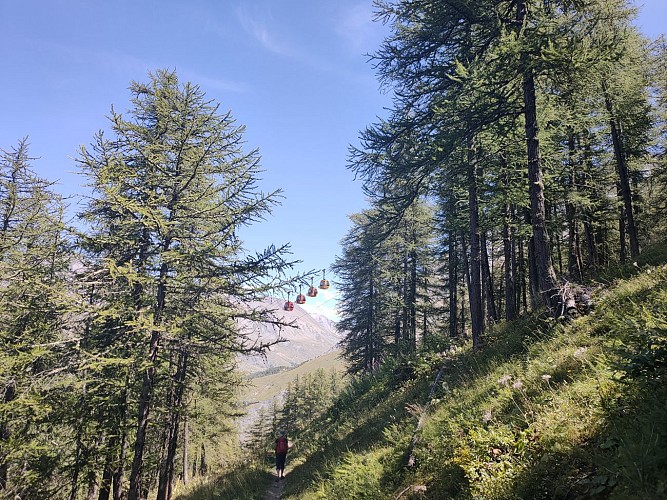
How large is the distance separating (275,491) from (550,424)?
1080cm

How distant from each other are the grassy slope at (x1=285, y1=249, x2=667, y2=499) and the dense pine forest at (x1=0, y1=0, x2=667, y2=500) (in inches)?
1.2

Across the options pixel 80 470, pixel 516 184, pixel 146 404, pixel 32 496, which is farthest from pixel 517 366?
pixel 32 496

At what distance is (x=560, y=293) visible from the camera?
7723mm

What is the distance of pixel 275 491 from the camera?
37.9 ft

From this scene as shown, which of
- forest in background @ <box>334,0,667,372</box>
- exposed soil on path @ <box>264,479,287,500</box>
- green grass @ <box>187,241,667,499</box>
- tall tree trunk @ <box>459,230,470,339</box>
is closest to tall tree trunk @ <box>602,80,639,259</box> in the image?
forest in background @ <box>334,0,667,372</box>

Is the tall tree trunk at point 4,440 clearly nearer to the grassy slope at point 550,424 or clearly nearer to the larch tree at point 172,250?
the larch tree at point 172,250

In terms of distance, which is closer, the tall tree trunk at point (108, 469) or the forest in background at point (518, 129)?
the forest in background at point (518, 129)

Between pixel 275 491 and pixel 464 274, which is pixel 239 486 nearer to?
pixel 275 491

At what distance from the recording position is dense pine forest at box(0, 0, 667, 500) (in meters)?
4.10

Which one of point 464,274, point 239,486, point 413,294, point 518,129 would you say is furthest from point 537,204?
point 464,274

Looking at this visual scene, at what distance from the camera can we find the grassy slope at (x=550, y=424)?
9.37 ft

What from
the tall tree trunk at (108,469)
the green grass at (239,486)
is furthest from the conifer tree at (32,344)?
the green grass at (239,486)

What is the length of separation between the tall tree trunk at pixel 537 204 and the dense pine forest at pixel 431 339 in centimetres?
5

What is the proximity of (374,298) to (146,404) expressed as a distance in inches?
866
